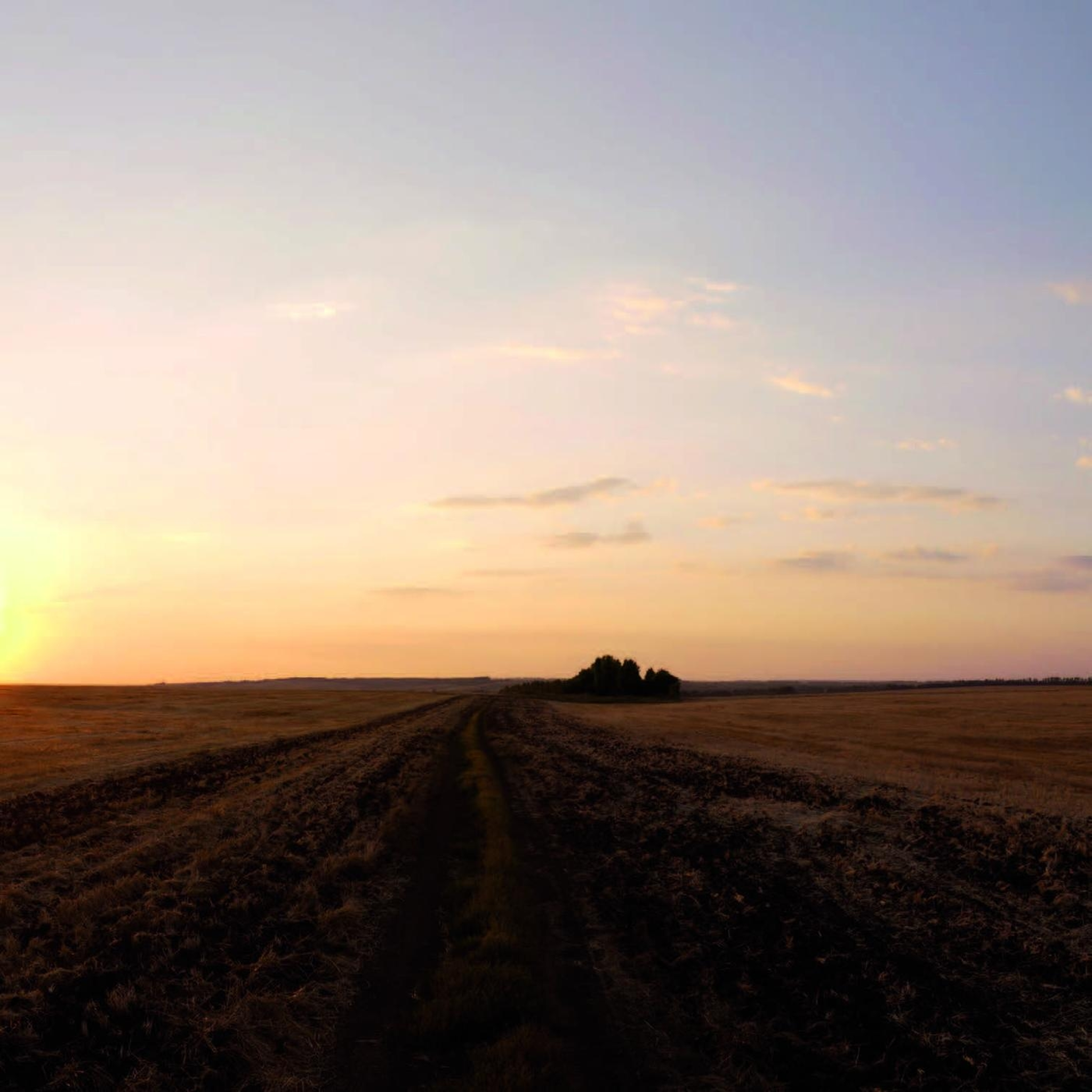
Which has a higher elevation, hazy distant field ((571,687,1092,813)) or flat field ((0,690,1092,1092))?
flat field ((0,690,1092,1092))

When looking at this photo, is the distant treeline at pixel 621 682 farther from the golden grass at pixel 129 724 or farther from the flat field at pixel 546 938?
the flat field at pixel 546 938

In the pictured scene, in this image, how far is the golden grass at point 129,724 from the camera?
113 feet

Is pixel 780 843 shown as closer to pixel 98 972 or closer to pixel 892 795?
pixel 892 795

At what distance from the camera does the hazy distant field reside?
29109 mm

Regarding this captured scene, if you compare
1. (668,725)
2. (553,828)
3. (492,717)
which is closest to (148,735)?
(492,717)

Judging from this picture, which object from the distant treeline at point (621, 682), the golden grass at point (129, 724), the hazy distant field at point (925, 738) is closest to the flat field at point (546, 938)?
the hazy distant field at point (925, 738)

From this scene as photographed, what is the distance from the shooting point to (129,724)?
64.7 m

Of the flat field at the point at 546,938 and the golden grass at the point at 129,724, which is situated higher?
the flat field at the point at 546,938

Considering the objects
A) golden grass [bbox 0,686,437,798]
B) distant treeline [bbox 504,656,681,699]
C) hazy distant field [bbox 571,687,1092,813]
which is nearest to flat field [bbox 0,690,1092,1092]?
hazy distant field [bbox 571,687,1092,813]

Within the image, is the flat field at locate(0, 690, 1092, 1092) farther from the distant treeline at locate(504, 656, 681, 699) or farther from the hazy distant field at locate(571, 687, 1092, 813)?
the distant treeline at locate(504, 656, 681, 699)

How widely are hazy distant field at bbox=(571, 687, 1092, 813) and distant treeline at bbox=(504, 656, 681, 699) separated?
55.6m

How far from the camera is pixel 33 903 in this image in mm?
13688

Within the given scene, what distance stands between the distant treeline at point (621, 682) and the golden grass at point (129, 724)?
130 ft

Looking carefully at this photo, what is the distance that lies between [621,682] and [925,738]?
107m
